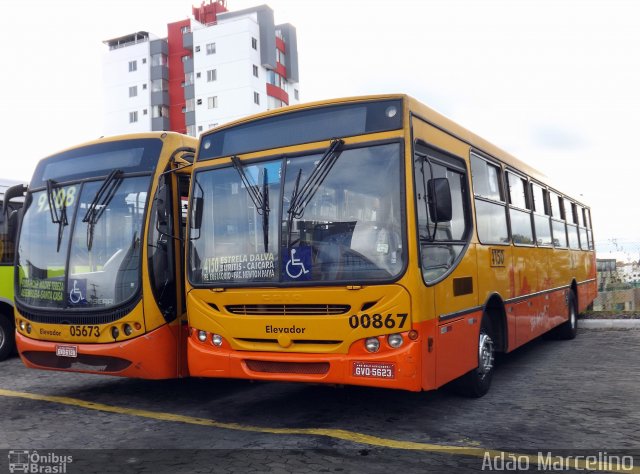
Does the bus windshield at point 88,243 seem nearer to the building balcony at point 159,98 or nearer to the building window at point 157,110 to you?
the building balcony at point 159,98

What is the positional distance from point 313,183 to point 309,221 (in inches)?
13.8

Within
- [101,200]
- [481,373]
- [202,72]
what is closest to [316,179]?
[101,200]

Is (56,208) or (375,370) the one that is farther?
(56,208)

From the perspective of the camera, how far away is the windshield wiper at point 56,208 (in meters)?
7.04

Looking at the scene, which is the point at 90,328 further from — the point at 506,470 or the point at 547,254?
the point at 547,254

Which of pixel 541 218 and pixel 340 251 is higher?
pixel 541 218

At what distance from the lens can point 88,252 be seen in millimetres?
6809

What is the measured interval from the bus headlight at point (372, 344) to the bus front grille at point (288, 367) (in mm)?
401

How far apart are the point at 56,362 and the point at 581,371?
661cm

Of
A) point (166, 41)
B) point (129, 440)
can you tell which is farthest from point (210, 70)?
point (129, 440)

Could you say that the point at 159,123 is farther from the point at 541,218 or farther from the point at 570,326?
the point at 541,218

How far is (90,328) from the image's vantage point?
6648 mm

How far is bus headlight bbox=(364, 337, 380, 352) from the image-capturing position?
5.37 meters

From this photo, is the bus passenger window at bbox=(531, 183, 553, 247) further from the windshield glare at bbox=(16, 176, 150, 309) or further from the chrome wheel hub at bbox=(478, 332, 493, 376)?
the windshield glare at bbox=(16, 176, 150, 309)
